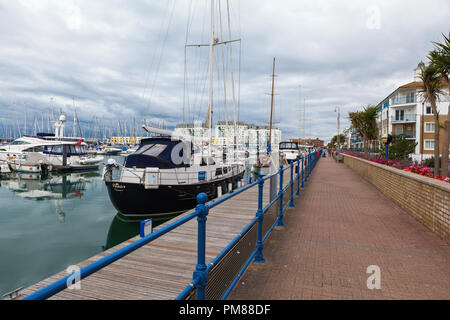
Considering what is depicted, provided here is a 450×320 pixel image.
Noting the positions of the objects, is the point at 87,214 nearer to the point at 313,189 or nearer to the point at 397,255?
the point at 313,189

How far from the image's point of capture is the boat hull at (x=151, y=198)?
11852 mm

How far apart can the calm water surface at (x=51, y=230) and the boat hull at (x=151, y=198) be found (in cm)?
65

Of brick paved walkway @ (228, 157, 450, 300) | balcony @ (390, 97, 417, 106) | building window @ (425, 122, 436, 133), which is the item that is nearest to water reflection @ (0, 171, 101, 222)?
brick paved walkway @ (228, 157, 450, 300)

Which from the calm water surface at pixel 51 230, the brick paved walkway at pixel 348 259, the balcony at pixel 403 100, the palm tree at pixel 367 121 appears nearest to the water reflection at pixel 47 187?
the calm water surface at pixel 51 230

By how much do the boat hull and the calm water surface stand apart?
0.65 meters

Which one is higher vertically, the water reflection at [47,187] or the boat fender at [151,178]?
the boat fender at [151,178]

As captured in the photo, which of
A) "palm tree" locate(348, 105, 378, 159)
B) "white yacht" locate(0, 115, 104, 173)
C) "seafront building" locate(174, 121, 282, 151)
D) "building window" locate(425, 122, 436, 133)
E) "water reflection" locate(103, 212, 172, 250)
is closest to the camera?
"water reflection" locate(103, 212, 172, 250)

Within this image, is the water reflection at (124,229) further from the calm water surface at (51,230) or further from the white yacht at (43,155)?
the white yacht at (43,155)

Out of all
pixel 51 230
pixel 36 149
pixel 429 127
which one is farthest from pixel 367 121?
pixel 36 149

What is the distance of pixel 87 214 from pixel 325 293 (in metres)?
15.5

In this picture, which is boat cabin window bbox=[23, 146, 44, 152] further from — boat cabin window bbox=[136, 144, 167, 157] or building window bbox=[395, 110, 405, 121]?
building window bbox=[395, 110, 405, 121]

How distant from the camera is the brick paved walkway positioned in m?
3.74

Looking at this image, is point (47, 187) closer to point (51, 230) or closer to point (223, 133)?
point (51, 230)

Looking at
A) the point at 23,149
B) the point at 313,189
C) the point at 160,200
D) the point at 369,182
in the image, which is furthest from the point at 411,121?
the point at 23,149
